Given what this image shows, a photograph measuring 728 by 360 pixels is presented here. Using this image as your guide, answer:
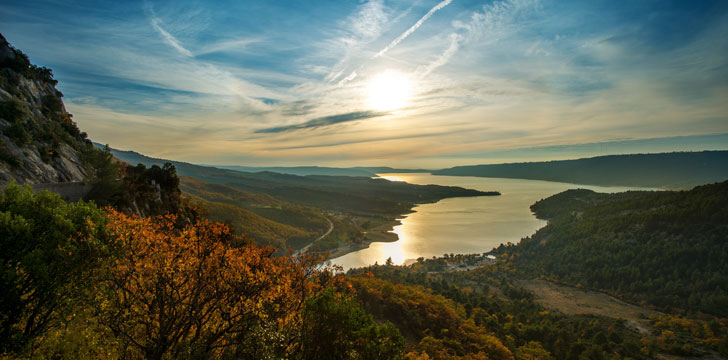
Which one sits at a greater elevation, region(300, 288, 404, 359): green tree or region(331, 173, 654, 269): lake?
region(300, 288, 404, 359): green tree

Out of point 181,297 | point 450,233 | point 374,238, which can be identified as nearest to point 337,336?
point 181,297

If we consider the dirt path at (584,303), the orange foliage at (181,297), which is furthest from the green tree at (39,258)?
the dirt path at (584,303)

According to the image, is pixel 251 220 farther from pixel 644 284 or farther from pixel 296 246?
pixel 644 284

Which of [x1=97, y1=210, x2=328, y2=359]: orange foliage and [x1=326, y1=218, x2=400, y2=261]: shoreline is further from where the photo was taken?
[x1=326, y1=218, x2=400, y2=261]: shoreline

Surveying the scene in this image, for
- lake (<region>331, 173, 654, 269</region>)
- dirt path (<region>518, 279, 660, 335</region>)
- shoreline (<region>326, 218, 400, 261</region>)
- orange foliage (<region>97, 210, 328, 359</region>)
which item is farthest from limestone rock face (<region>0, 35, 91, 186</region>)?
dirt path (<region>518, 279, 660, 335</region>)

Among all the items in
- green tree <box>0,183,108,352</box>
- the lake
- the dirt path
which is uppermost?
green tree <box>0,183,108,352</box>

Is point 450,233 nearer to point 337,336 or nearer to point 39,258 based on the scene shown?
point 337,336

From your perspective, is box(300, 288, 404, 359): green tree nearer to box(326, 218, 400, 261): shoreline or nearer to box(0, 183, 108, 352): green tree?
box(0, 183, 108, 352): green tree
